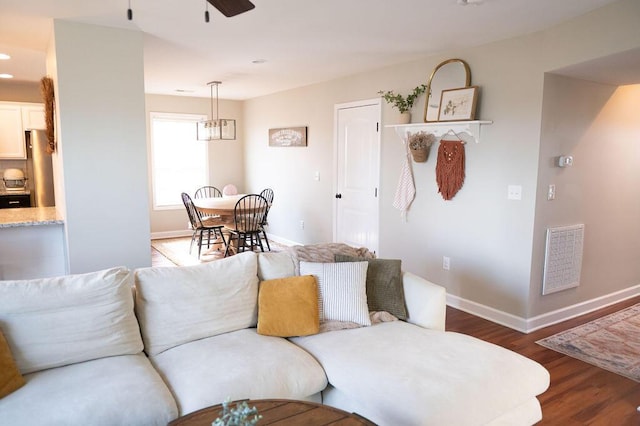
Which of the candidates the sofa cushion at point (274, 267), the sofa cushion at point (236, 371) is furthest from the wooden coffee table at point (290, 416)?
the sofa cushion at point (274, 267)

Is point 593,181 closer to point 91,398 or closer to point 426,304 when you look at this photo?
point 426,304

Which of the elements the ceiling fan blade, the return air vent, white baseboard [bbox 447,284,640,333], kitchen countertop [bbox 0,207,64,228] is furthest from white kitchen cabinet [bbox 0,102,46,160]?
the return air vent

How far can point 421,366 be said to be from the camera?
2027 millimetres

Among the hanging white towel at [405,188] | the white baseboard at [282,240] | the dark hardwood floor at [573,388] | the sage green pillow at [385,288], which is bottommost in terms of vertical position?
the dark hardwood floor at [573,388]

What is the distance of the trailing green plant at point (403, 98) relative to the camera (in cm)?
436

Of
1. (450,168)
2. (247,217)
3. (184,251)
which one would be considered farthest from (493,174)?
(184,251)

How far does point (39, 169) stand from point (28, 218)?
2.68m

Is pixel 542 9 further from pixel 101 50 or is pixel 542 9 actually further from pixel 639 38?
pixel 101 50

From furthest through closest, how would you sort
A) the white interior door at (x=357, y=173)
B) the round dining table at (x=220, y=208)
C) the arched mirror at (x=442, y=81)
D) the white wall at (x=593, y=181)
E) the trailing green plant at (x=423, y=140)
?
the round dining table at (x=220, y=208), the white interior door at (x=357, y=173), the trailing green plant at (x=423, y=140), the arched mirror at (x=442, y=81), the white wall at (x=593, y=181)

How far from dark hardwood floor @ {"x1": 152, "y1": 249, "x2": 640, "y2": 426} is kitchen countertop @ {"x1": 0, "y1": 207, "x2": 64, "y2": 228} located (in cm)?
346

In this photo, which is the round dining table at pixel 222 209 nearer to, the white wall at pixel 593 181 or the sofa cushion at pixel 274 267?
the sofa cushion at pixel 274 267

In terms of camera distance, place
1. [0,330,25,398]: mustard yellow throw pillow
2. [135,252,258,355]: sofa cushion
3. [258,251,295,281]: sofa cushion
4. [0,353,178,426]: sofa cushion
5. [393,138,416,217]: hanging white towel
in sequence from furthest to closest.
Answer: [393,138,416,217]: hanging white towel < [258,251,295,281]: sofa cushion < [135,252,258,355]: sofa cushion < [0,330,25,398]: mustard yellow throw pillow < [0,353,178,426]: sofa cushion

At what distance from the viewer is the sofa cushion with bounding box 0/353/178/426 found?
1.62 m

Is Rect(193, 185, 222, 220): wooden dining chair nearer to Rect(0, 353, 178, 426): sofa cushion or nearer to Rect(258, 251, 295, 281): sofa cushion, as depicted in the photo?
Rect(258, 251, 295, 281): sofa cushion
